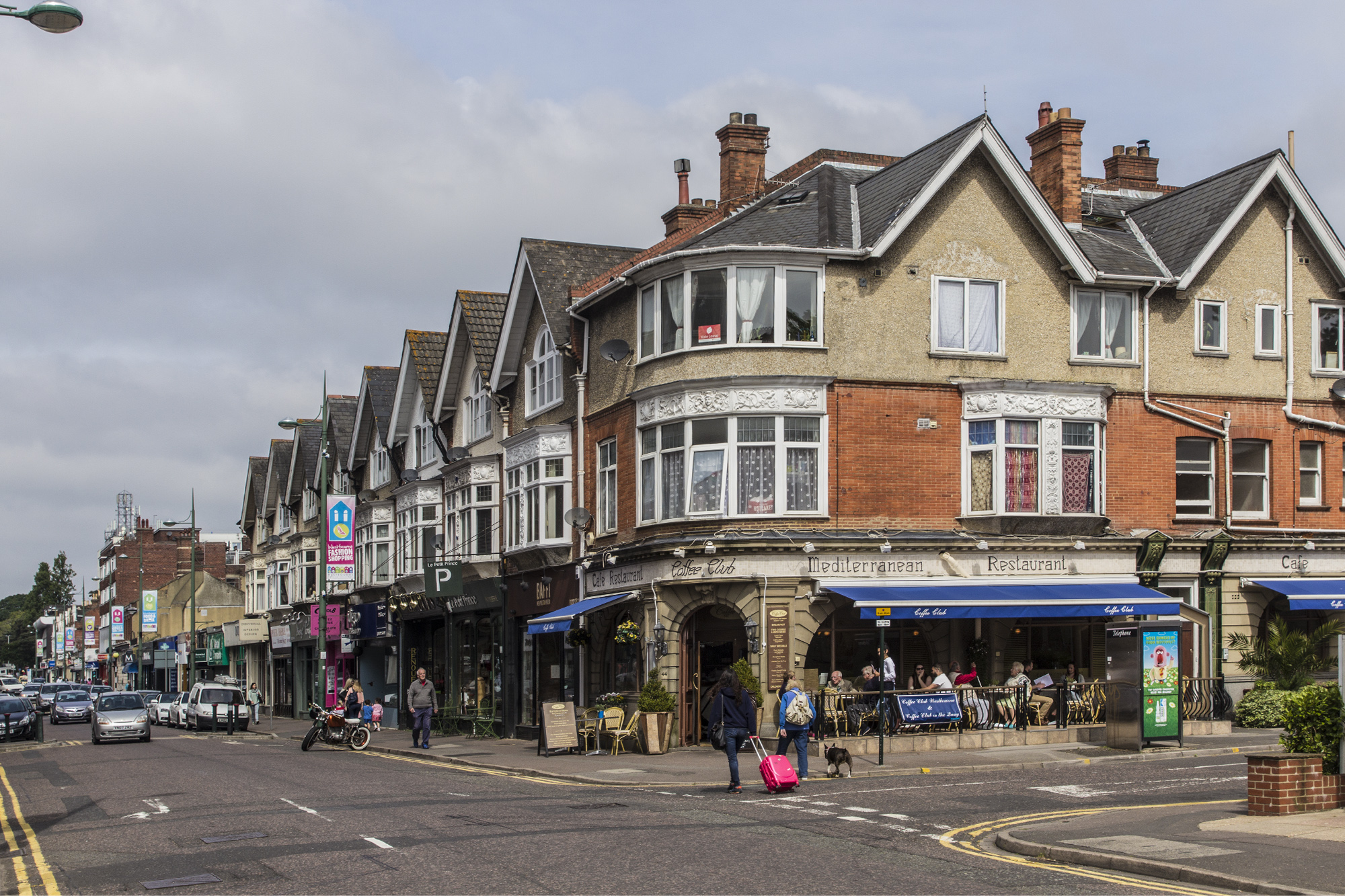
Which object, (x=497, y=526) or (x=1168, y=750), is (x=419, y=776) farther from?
(x=497, y=526)


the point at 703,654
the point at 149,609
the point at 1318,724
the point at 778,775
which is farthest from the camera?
the point at 149,609

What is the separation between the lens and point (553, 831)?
15.4 m

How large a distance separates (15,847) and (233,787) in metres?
6.77

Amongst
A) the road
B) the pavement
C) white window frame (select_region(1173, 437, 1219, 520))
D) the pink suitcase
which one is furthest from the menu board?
white window frame (select_region(1173, 437, 1219, 520))

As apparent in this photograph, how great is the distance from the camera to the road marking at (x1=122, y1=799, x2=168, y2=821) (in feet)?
59.0

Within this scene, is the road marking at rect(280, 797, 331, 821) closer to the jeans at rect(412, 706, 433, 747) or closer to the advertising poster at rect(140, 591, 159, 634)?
the jeans at rect(412, 706, 433, 747)

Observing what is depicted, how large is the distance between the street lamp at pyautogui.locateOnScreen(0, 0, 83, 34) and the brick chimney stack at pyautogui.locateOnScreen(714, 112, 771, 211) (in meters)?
23.4

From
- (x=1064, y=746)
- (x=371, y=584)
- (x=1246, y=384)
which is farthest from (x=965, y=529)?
(x=371, y=584)

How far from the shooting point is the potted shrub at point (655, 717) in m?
27.9

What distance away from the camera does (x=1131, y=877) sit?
1234 centimetres

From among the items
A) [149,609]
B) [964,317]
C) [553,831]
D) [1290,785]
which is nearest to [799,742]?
[553,831]

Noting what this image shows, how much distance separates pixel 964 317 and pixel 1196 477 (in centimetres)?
667

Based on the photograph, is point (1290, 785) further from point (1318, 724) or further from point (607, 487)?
point (607, 487)

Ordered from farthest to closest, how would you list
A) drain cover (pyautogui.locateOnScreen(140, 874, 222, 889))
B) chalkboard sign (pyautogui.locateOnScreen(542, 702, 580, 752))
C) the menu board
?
chalkboard sign (pyautogui.locateOnScreen(542, 702, 580, 752)), the menu board, drain cover (pyautogui.locateOnScreen(140, 874, 222, 889))
